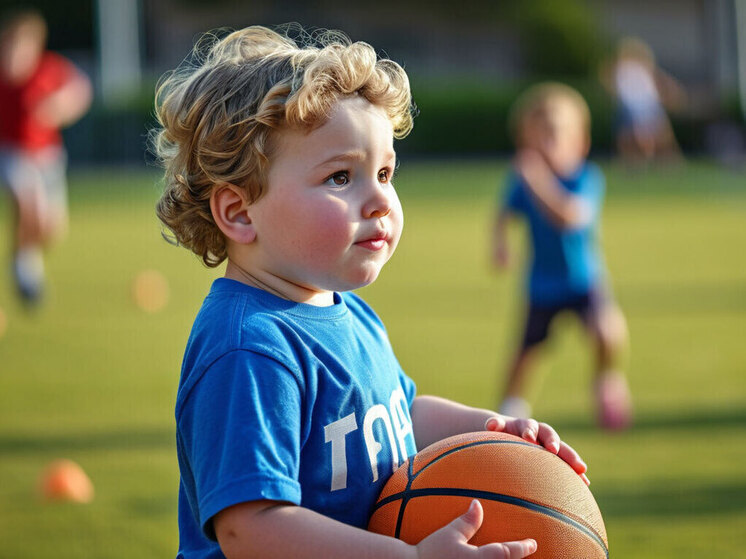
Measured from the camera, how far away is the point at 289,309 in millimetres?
2404

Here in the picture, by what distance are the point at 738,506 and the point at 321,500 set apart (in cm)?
312

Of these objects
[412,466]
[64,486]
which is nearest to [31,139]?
[64,486]

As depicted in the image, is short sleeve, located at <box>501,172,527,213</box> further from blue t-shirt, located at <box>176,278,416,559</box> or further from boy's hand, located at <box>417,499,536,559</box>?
boy's hand, located at <box>417,499,536,559</box>

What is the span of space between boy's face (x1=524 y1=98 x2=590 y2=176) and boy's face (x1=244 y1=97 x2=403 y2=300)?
15.0 feet

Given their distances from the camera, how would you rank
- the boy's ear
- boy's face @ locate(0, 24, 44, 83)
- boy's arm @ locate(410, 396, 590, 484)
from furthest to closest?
boy's face @ locate(0, 24, 44, 83)
boy's arm @ locate(410, 396, 590, 484)
the boy's ear

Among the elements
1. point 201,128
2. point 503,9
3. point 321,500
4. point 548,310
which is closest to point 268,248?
point 201,128

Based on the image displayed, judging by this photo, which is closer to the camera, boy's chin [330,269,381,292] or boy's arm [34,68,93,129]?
boy's chin [330,269,381,292]

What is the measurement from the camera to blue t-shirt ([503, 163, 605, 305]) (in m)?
6.60

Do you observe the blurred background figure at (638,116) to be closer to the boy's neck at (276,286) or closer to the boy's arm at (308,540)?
the boy's neck at (276,286)

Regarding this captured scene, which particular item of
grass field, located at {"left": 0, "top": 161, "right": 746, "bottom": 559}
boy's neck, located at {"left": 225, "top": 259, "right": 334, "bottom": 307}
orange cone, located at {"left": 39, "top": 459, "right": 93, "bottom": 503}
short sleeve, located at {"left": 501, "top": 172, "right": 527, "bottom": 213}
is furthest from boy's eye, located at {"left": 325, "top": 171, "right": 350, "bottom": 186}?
short sleeve, located at {"left": 501, "top": 172, "right": 527, "bottom": 213}

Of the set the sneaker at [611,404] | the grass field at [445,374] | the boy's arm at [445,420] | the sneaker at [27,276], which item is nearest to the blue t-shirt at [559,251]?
the sneaker at [611,404]

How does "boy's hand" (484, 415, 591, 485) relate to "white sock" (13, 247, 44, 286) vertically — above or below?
above

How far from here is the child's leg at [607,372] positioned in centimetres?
625

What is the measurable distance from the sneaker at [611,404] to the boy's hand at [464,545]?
13.5ft
